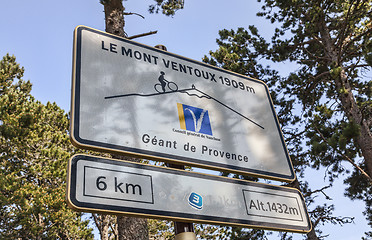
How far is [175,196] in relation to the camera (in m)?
1.75

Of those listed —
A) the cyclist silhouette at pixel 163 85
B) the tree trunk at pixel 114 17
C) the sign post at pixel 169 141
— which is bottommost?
the sign post at pixel 169 141

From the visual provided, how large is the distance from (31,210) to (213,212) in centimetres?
1472

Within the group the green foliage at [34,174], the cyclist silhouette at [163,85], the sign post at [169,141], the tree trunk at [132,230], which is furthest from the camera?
the green foliage at [34,174]

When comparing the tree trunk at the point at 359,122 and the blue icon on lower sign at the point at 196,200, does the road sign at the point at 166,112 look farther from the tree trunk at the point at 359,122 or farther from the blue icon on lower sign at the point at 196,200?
the tree trunk at the point at 359,122

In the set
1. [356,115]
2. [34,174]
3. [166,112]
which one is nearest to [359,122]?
[356,115]

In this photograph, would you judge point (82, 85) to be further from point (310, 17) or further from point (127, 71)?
point (310, 17)

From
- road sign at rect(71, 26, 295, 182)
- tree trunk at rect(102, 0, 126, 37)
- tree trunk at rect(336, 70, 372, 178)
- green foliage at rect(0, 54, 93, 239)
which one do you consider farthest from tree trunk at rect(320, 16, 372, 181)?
green foliage at rect(0, 54, 93, 239)

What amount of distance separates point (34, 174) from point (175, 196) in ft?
51.5

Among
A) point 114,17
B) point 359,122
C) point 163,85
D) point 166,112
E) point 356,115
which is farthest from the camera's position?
point 356,115

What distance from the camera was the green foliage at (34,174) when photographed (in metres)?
14.0

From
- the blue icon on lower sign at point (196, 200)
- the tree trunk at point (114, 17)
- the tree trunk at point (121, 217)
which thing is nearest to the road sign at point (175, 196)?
the blue icon on lower sign at point (196, 200)

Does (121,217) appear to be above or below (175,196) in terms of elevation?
above

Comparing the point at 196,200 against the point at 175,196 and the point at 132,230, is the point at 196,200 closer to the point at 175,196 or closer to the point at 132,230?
the point at 175,196

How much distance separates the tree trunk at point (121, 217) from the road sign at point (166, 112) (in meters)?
1.67
